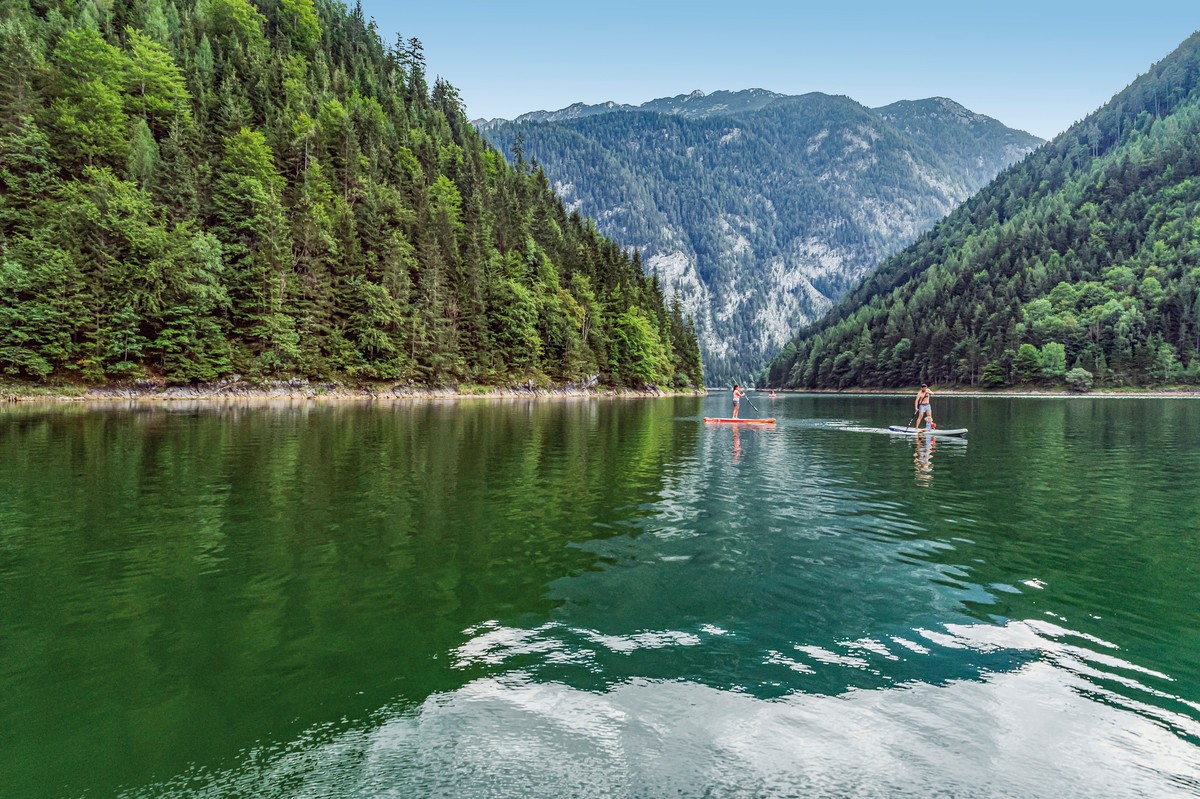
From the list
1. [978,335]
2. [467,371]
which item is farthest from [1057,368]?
[467,371]

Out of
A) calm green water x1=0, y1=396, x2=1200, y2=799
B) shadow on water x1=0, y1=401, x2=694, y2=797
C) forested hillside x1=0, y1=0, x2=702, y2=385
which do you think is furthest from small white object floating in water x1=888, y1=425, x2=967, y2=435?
forested hillside x1=0, y1=0, x2=702, y2=385

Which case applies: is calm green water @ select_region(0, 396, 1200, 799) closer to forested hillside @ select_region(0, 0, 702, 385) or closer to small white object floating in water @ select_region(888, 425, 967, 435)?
small white object floating in water @ select_region(888, 425, 967, 435)

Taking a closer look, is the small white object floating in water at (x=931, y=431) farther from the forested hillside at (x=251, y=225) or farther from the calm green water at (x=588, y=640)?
the forested hillside at (x=251, y=225)

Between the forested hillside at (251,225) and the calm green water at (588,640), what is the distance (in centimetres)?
5903

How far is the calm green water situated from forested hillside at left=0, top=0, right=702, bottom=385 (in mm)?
59032

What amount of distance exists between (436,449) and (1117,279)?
755 feet

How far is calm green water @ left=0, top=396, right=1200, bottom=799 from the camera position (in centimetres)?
655

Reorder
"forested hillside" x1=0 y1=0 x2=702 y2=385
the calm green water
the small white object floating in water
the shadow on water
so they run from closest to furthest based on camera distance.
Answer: the calm green water → the shadow on water → the small white object floating in water → "forested hillside" x1=0 y1=0 x2=702 y2=385

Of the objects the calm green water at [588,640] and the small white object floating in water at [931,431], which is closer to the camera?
the calm green water at [588,640]

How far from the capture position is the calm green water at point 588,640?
6.55 meters

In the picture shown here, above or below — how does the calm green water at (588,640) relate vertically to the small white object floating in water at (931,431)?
below

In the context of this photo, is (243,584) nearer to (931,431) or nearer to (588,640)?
(588,640)

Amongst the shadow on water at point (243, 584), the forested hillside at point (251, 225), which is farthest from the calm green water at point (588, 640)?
the forested hillside at point (251, 225)

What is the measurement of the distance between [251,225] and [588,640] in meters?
92.1
